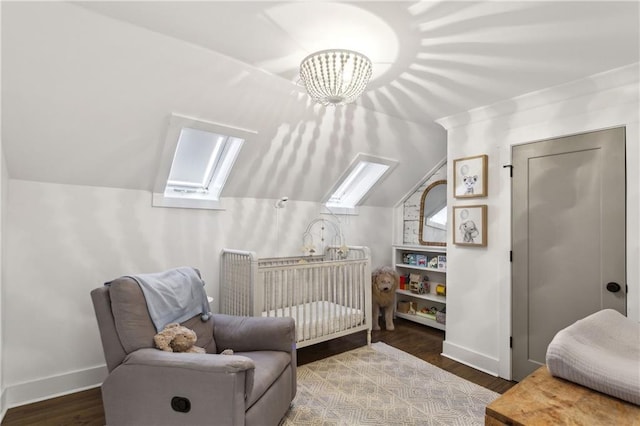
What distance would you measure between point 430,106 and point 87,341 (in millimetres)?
3345

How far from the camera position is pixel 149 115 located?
2.25 meters

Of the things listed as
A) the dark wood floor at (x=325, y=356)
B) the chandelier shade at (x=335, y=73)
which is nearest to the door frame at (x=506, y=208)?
the dark wood floor at (x=325, y=356)

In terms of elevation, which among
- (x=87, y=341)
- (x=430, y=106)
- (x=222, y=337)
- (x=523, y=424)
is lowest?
(x=87, y=341)

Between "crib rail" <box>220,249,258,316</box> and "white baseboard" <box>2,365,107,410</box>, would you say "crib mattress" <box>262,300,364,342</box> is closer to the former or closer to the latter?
"crib rail" <box>220,249,258,316</box>

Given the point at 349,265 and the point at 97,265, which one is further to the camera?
the point at 349,265

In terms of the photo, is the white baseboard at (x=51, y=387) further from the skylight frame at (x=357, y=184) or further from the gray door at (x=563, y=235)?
the gray door at (x=563, y=235)

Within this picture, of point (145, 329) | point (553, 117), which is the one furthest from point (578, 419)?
point (553, 117)

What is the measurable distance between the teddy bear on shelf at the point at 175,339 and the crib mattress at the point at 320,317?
0.97 metres

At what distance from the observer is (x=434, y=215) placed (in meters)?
4.10

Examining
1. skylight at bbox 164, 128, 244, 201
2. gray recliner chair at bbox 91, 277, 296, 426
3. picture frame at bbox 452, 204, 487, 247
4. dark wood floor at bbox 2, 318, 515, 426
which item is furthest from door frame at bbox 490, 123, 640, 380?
skylight at bbox 164, 128, 244, 201

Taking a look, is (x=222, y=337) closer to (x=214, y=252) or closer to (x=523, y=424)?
(x=214, y=252)

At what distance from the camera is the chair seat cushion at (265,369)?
1675 mm

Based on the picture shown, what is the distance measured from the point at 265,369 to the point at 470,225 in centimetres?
210

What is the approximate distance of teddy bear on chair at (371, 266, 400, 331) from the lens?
3.78 metres
